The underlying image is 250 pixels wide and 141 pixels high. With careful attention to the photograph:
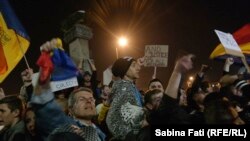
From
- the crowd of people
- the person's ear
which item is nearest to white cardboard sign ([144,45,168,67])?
the crowd of people

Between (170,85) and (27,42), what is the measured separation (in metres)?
4.40

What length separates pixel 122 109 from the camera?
4602mm

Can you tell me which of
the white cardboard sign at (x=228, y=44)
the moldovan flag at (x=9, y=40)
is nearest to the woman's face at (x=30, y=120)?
the moldovan flag at (x=9, y=40)

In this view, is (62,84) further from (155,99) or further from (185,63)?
(185,63)

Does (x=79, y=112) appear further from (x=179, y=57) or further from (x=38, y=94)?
(x=179, y=57)

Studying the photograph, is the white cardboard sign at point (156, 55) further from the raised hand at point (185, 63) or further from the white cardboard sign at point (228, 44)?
the raised hand at point (185, 63)

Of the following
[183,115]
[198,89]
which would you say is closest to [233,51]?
[198,89]

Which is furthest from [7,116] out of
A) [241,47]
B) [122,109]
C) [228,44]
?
[241,47]

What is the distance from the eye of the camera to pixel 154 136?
3.67 m

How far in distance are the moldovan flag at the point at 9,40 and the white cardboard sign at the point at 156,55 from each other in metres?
2.55

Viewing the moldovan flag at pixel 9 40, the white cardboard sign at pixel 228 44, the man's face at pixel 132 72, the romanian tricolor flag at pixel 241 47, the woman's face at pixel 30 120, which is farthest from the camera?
the romanian tricolor flag at pixel 241 47

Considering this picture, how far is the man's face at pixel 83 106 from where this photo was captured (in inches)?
179

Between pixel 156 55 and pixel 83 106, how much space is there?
420cm

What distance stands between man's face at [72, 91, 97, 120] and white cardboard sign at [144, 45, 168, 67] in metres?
3.99
